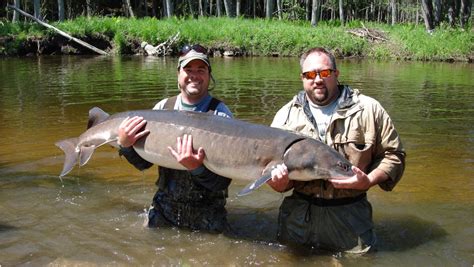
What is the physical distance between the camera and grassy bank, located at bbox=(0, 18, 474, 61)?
28.5 meters

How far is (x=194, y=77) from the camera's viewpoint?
179 inches

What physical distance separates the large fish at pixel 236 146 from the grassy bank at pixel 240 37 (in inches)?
990

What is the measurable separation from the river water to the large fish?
791mm

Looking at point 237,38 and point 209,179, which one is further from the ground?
point 237,38

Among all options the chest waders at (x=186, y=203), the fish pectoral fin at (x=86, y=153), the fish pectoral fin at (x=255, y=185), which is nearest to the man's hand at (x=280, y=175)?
the fish pectoral fin at (x=255, y=185)

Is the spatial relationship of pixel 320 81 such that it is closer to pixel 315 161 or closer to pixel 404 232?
pixel 315 161

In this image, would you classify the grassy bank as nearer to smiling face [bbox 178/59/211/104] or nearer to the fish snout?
smiling face [bbox 178/59/211/104]

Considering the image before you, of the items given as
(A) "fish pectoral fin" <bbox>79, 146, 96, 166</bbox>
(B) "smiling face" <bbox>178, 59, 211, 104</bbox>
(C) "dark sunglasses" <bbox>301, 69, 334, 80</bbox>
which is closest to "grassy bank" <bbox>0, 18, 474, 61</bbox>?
(A) "fish pectoral fin" <bbox>79, 146, 96, 166</bbox>

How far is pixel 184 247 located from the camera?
4625 millimetres

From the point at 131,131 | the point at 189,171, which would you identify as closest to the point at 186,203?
the point at 189,171

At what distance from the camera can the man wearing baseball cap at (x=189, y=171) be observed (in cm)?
440

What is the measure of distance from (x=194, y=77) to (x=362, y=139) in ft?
4.93

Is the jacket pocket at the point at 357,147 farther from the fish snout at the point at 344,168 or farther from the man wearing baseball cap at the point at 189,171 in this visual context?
the man wearing baseball cap at the point at 189,171

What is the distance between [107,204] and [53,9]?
5549 centimetres
